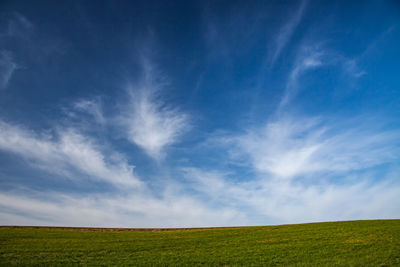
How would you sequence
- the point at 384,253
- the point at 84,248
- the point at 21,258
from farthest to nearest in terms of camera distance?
the point at 84,248, the point at 21,258, the point at 384,253

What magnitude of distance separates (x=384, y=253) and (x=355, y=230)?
34.3 feet

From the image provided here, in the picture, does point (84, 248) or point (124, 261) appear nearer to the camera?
point (124, 261)

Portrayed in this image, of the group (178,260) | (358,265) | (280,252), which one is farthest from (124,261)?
(358,265)

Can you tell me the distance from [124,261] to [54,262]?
5668 mm

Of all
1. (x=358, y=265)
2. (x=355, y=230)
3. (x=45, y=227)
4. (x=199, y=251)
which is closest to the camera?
(x=358, y=265)

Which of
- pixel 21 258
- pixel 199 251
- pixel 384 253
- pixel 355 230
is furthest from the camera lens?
pixel 355 230

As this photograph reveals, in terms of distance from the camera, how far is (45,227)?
4559cm

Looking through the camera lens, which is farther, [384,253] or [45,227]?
[45,227]

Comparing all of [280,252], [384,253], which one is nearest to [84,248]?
[280,252]

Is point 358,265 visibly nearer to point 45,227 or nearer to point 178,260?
point 178,260

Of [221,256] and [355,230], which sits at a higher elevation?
[355,230]

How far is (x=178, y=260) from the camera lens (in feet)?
60.7

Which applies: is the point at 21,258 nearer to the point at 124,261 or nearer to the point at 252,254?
the point at 124,261

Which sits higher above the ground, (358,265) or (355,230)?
(355,230)
